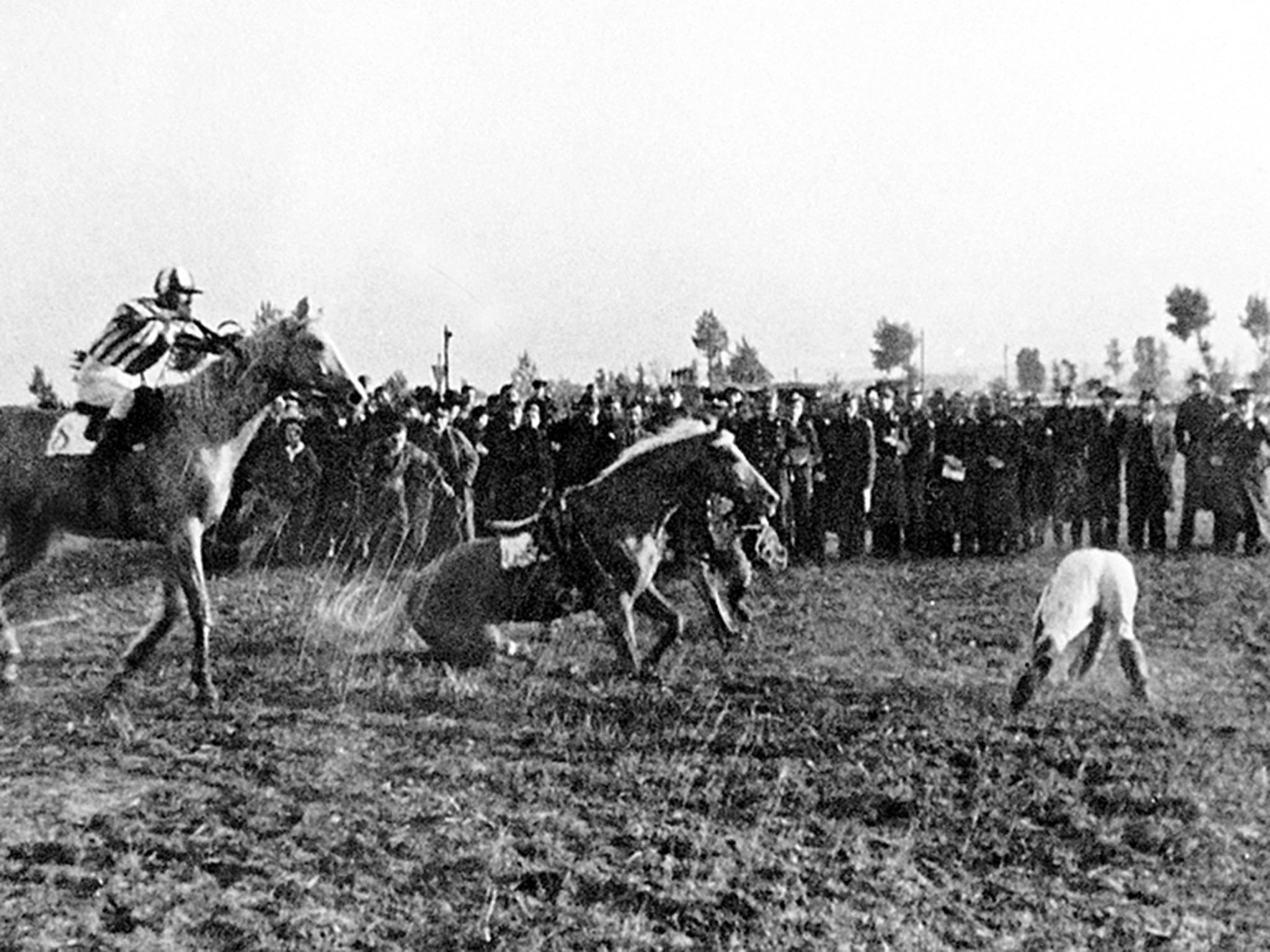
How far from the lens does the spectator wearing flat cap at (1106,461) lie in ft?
51.7

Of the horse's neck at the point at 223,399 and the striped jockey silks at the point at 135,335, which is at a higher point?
the striped jockey silks at the point at 135,335

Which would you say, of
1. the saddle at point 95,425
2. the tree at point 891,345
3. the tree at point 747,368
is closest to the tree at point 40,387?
the saddle at point 95,425

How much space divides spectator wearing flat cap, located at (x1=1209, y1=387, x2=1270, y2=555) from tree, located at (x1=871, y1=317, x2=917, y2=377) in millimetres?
21944

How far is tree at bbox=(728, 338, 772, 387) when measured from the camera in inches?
1196

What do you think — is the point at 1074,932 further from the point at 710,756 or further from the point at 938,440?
the point at 938,440

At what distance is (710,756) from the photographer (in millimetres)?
7270

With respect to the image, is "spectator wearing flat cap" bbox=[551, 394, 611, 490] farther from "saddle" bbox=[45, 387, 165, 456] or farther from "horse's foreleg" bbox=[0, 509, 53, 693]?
"saddle" bbox=[45, 387, 165, 456]

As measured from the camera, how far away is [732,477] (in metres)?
9.34

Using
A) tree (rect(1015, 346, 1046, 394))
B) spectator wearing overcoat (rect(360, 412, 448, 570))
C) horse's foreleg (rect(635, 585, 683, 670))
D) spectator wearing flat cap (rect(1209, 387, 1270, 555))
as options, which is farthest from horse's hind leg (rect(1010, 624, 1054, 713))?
tree (rect(1015, 346, 1046, 394))

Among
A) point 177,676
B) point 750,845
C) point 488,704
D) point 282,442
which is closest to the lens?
point 750,845

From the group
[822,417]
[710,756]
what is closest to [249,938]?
[710,756]

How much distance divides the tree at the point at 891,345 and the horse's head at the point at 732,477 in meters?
28.7

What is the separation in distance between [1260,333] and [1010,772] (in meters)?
19.4

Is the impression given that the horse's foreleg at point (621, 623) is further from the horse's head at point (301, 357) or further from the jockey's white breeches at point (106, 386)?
the jockey's white breeches at point (106, 386)
